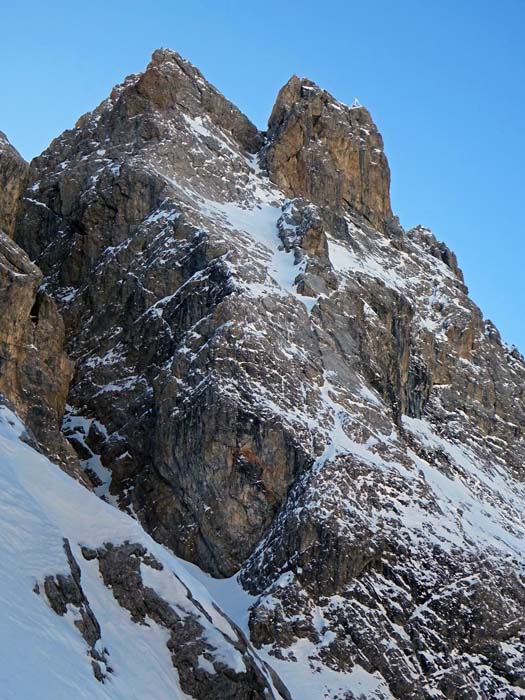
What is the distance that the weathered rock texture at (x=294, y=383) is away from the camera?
68312 millimetres

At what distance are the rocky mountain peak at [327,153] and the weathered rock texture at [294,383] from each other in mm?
248

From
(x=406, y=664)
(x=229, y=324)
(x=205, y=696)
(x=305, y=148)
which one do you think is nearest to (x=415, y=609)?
(x=406, y=664)

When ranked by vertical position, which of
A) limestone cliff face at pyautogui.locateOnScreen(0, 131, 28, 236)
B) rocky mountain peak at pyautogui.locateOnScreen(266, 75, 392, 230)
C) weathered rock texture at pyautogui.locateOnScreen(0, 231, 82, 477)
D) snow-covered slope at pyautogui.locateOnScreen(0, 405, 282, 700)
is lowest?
snow-covered slope at pyautogui.locateOnScreen(0, 405, 282, 700)

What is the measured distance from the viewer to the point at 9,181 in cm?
8406

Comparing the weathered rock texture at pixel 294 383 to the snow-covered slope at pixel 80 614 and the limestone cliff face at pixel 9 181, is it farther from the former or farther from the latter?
the limestone cliff face at pixel 9 181

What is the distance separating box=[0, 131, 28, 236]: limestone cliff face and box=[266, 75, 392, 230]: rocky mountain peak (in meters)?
32.4

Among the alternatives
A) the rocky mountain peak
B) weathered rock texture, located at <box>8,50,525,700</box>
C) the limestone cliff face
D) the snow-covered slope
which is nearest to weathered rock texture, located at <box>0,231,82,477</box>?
weathered rock texture, located at <box>8,50,525,700</box>

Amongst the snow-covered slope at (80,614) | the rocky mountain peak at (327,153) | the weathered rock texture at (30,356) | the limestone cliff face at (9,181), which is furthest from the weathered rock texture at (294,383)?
the limestone cliff face at (9,181)

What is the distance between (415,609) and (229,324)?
79.8ft

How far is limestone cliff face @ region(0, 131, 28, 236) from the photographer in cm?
8338

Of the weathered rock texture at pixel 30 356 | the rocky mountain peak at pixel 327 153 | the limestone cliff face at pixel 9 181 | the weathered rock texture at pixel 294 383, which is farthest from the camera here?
the rocky mountain peak at pixel 327 153

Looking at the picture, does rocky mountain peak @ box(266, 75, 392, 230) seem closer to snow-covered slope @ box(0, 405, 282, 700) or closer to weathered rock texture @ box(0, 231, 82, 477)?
weathered rock texture @ box(0, 231, 82, 477)

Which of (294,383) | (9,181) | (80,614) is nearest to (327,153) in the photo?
(9,181)

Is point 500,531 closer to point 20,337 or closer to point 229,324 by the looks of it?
point 229,324
